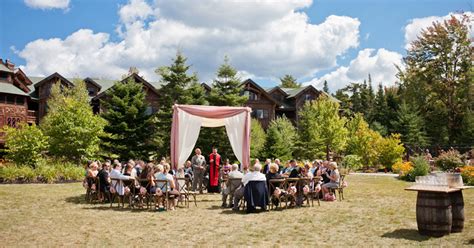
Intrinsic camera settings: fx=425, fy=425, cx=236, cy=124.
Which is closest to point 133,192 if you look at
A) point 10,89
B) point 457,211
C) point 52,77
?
point 457,211

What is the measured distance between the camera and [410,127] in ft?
152

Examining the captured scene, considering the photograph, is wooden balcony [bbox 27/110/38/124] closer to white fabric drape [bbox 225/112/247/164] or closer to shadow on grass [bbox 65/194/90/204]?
shadow on grass [bbox 65/194/90/204]

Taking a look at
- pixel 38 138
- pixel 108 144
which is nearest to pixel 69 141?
pixel 38 138

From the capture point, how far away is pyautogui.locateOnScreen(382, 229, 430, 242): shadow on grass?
790cm

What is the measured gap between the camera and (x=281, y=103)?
51625 mm

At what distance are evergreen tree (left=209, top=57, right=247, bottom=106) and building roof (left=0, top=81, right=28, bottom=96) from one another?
17647 mm

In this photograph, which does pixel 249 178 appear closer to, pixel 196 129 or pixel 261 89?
pixel 196 129

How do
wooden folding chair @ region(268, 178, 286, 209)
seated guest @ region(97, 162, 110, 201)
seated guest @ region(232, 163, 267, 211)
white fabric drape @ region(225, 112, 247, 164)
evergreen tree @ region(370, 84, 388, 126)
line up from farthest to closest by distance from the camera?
evergreen tree @ region(370, 84, 388, 126)
white fabric drape @ region(225, 112, 247, 164)
seated guest @ region(97, 162, 110, 201)
wooden folding chair @ region(268, 178, 286, 209)
seated guest @ region(232, 163, 267, 211)

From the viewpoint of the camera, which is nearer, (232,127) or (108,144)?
(232,127)

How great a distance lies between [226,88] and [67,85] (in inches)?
731

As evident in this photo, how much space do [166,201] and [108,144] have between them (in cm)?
1680

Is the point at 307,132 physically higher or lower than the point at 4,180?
higher

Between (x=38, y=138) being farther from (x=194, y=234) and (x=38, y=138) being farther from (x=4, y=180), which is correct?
(x=194, y=234)

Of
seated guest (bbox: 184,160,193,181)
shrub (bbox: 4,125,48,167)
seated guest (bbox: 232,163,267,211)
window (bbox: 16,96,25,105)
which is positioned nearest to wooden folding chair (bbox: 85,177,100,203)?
seated guest (bbox: 184,160,193,181)
